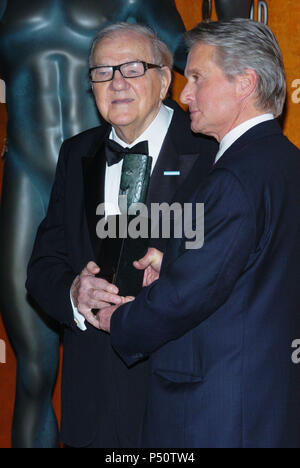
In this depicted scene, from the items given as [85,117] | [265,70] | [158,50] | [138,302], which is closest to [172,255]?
[138,302]

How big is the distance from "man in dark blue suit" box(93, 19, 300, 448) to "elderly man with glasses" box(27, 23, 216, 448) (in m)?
0.21

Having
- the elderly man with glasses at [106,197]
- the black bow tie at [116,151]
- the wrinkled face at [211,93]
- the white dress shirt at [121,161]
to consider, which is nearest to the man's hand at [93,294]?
the elderly man with glasses at [106,197]

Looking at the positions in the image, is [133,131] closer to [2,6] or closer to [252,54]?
[252,54]

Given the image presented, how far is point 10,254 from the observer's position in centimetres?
230

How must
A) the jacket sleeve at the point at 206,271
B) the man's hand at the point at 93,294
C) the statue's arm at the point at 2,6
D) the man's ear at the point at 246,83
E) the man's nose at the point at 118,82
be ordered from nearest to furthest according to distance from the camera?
the jacket sleeve at the point at 206,271 < the man's ear at the point at 246,83 < the man's hand at the point at 93,294 < the man's nose at the point at 118,82 < the statue's arm at the point at 2,6

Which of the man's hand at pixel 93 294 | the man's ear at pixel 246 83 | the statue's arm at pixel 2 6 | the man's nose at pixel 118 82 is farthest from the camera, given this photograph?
the statue's arm at pixel 2 6

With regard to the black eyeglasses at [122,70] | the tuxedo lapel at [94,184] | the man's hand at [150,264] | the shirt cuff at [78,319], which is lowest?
the shirt cuff at [78,319]

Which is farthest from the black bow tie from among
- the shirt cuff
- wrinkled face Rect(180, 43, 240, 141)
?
the shirt cuff

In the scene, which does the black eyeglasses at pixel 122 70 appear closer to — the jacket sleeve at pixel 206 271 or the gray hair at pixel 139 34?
the gray hair at pixel 139 34

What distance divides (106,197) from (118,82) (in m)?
0.26

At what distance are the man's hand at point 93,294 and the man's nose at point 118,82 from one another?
1.29ft

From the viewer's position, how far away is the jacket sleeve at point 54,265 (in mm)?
1830

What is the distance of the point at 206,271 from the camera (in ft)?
4.64

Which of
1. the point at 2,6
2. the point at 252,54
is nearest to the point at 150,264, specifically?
the point at 252,54
